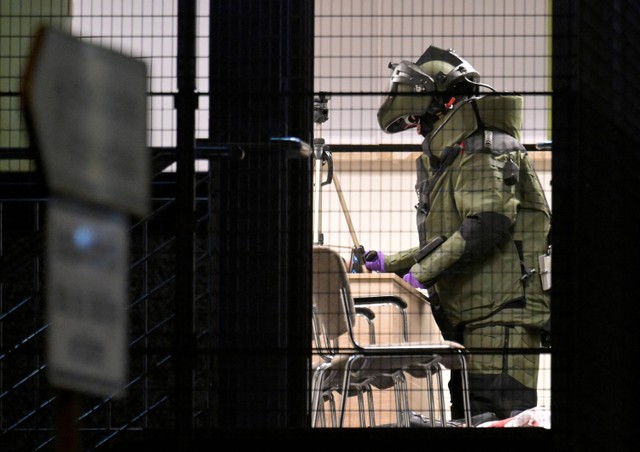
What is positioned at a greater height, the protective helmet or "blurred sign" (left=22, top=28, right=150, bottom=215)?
the protective helmet

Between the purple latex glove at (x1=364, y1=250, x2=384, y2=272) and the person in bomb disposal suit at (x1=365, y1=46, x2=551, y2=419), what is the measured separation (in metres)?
0.35

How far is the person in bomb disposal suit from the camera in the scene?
596 centimetres

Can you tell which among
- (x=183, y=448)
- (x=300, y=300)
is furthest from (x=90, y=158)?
(x=300, y=300)

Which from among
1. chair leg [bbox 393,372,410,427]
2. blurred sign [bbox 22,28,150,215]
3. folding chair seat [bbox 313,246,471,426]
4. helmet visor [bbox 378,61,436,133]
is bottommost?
chair leg [bbox 393,372,410,427]

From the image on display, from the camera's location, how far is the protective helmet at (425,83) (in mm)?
6364

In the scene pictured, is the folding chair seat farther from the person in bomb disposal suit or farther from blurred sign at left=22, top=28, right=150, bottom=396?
blurred sign at left=22, top=28, right=150, bottom=396

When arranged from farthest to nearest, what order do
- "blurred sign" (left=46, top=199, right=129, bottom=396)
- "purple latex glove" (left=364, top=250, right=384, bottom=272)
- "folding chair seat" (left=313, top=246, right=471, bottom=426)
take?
"purple latex glove" (left=364, top=250, right=384, bottom=272) → "folding chair seat" (left=313, top=246, right=471, bottom=426) → "blurred sign" (left=46, top=199, right=129, bottom=396)

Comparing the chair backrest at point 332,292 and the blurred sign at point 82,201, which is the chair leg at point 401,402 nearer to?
the chair backrest at point 332,292

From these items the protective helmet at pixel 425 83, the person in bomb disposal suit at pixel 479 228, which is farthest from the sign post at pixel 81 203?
the protective helmet at pixel 425 83

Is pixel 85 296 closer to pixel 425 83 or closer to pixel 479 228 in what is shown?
pixel 479 228

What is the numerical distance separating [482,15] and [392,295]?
1672 mm

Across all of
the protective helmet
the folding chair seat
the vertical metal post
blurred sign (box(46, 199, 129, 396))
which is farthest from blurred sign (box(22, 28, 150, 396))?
the protective helmet

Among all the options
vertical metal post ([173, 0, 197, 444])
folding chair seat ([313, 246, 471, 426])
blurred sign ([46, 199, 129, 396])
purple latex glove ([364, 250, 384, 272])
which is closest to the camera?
blurred sign ([46, 199, 129, 396])

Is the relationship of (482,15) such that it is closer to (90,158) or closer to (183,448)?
(183,448)
